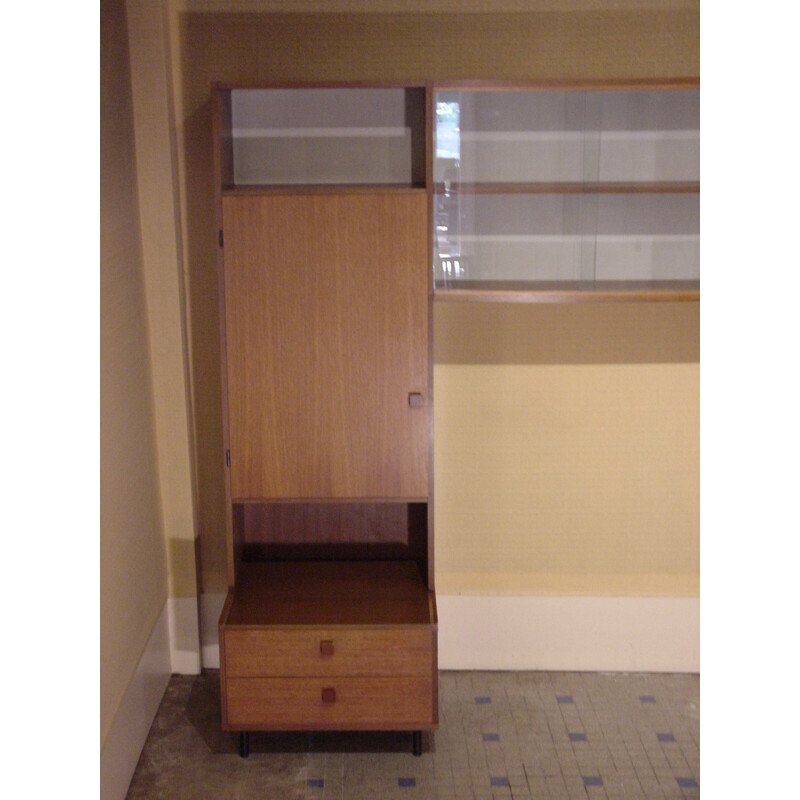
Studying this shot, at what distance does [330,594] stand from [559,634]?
92cm

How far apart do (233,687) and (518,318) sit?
1449 millimetres

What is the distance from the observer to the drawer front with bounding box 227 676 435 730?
2.45 meters

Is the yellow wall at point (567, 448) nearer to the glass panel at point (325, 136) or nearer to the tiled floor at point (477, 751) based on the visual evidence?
the tiled floor at point (477, 751)

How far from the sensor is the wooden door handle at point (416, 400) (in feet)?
8.13

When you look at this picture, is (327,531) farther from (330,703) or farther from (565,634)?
(565,634)

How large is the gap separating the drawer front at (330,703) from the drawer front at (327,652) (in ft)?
0.09

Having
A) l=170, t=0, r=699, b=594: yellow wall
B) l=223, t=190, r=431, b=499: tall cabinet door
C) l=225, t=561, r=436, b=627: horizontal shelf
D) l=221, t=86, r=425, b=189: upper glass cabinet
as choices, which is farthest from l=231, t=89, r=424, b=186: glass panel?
l=225, t=561, r=436, b=627: horizontal shelf

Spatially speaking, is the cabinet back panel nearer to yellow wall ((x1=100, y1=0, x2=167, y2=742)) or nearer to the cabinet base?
yellow wall ((x1=100, y1=0, x2=167, y2=742))

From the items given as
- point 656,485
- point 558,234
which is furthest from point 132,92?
point 656,485

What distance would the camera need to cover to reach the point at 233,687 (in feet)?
8.06

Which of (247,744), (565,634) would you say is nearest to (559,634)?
(565,634)

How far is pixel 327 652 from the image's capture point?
2.43m
